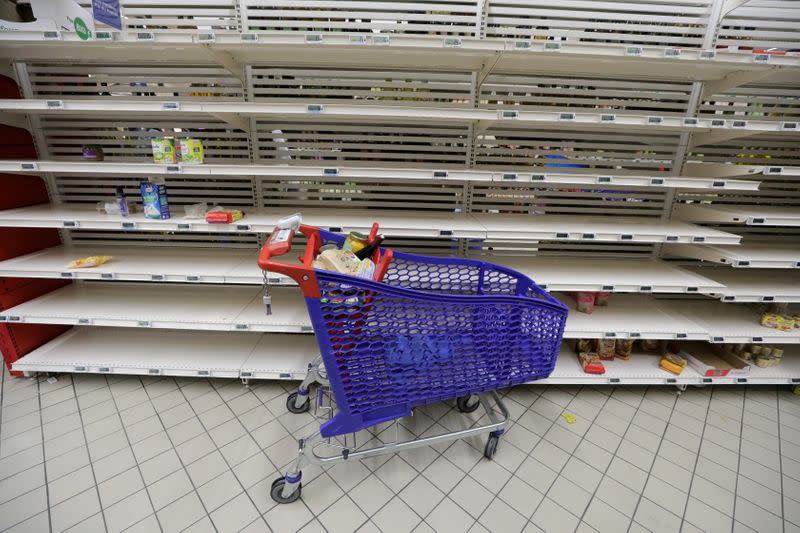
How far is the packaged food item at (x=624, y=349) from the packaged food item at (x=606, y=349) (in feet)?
0.23

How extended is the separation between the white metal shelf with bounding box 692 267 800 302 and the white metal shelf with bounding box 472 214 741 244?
36cm

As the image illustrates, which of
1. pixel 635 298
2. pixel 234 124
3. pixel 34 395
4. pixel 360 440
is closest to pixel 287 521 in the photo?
pixel 360 440

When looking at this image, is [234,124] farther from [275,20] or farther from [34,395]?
[34,395]

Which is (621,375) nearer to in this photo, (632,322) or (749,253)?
(632,322)

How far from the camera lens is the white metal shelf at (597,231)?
2.16 meters

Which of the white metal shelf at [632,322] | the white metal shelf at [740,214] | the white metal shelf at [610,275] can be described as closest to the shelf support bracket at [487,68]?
the white metal shelf at [610,275]

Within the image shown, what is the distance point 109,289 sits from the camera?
2750 millimetres

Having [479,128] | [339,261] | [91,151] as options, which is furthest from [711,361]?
[91,151]

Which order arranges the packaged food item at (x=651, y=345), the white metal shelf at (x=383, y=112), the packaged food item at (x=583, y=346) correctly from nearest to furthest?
the white metal shelf at (x=383, y=112) < the packaged food item at (x=583, y=346) < the packaged food item at (x=651, y=345)

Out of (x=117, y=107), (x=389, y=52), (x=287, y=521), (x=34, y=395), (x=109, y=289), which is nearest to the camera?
(x=287, y=521)

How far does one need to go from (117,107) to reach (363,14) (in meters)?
1.61

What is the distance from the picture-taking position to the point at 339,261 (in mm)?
1476

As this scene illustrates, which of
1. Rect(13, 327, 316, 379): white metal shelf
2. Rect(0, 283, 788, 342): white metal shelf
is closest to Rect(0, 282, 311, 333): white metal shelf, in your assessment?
Rect(0, 283, 788, 342): white metal shelf

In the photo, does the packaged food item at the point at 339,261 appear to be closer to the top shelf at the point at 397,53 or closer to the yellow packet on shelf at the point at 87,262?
the top shelf at the point at 397,53
